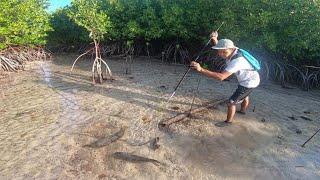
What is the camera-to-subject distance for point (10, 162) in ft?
16.4

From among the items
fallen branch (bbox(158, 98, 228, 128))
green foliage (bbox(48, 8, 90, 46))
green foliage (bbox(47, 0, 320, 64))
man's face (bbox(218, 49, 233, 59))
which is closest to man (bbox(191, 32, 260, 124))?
man's face (bbox(218, 49, 233, 59))

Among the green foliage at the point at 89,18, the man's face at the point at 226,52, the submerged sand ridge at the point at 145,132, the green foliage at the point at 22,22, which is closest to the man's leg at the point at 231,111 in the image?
the submerged sand ridge at the point at 145,132

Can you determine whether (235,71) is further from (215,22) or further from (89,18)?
(89,18)

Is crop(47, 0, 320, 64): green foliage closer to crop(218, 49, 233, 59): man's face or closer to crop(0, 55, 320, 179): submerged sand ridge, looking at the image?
crop(0, 55, 320, 179): submerged sand ridge

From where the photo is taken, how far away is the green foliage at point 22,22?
9.32 meters

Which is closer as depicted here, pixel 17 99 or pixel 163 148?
pixel 163 148

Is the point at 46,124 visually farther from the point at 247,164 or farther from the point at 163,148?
the point at 247,164

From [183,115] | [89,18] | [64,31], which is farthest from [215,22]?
[64,31]

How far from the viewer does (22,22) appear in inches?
383

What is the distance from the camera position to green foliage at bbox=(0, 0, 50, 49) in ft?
30.6

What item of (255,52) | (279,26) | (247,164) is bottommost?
(247,164)

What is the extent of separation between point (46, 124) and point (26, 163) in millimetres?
1278

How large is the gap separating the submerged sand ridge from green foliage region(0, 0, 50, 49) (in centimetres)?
128

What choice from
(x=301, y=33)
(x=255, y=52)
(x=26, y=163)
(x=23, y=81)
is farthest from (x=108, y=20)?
(x=26, y=163)
